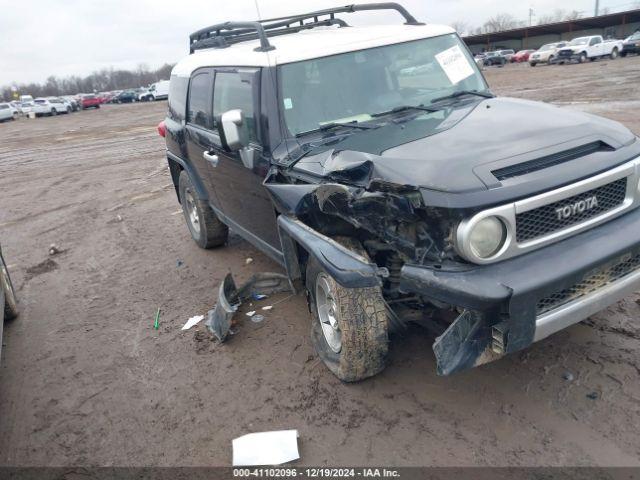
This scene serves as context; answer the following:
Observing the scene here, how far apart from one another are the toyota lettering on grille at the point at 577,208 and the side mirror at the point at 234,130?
214 centimetres

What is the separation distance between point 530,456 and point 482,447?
0.23 m

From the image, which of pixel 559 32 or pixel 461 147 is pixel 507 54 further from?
pixel 461 147

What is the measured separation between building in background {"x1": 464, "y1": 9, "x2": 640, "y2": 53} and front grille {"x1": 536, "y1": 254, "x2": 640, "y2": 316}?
5434 centimetres

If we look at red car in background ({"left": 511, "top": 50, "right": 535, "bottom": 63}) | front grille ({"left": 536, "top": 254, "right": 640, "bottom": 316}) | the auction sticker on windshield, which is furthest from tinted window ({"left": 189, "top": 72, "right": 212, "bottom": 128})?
red car in background ({"left": 511, "top": 50, "right": 535, "bottom": 63})

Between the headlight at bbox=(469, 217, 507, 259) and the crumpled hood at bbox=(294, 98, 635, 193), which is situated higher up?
the crumpled hood at bbox=(294, 98, 635, 193)

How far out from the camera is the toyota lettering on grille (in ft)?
9.04

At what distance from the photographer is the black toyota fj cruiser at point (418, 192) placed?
2621 mm

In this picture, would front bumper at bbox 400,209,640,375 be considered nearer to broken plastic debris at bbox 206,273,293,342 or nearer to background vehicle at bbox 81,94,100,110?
broken plastic debris at bbox 206,273,293,342

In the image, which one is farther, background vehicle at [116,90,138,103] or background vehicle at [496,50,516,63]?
background vehicle at [116,90,138,103]

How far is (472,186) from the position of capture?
2602mm

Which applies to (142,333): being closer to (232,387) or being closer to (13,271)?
(232,387)

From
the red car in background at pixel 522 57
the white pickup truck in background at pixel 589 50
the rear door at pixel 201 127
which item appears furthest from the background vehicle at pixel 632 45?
the rear door at pixel 201 127

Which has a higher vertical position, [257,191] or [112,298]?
[257,191]

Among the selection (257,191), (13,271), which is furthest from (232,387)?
(13,271)
